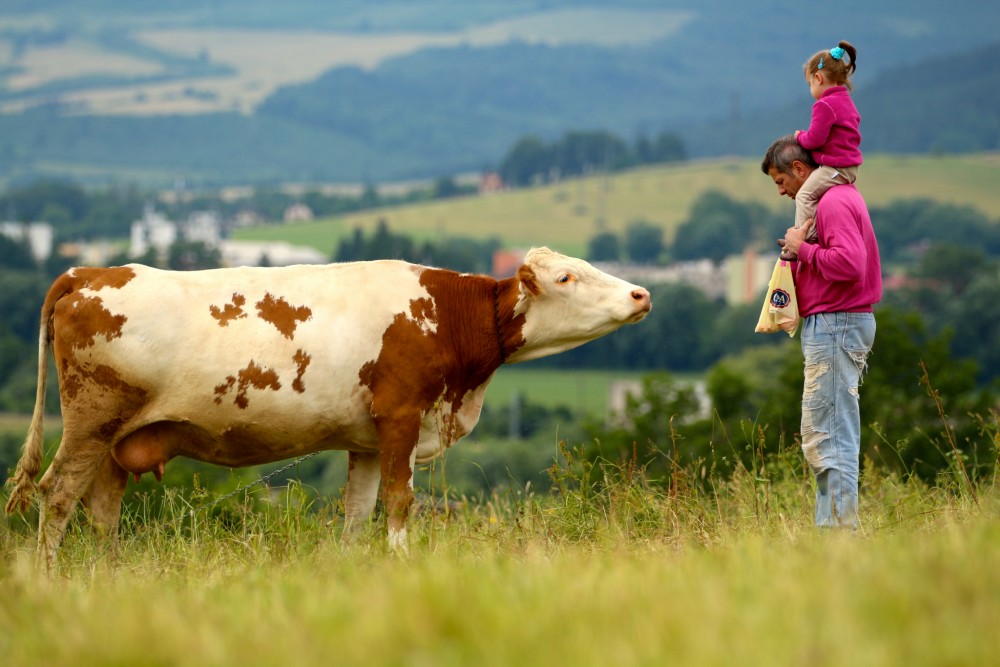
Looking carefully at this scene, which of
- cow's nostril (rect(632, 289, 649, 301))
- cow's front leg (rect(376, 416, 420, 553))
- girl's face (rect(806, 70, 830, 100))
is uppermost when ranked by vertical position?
girl's face (rect(806, 70, 830, 100))

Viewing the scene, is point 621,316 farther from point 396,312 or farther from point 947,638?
point 947,638

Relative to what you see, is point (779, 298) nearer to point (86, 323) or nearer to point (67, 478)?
point (86, 323)

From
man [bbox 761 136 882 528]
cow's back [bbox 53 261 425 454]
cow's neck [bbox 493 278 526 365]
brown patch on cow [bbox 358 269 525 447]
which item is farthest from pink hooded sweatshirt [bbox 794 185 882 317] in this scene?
cow's back [bbox 53 261 425 454]

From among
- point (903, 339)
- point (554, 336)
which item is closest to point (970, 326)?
point (903, 339)

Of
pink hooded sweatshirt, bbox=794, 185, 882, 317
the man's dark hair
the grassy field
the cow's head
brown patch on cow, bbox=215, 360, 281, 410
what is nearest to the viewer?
the grassy field

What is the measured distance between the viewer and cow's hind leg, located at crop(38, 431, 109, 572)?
8.77 m

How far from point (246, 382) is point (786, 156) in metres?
3.68

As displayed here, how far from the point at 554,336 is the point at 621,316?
1.73 feet

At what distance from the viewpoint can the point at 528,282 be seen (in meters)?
9.63

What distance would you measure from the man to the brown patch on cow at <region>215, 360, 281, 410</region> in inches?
130

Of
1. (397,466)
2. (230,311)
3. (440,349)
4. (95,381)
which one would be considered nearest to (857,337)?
(440,349)

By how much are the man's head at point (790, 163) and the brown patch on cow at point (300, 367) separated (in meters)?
3.15

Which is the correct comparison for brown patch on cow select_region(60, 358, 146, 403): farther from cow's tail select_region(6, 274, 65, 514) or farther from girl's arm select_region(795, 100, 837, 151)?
girl's arm select_region(795, 100, 837, 151)

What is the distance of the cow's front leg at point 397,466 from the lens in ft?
29.6
